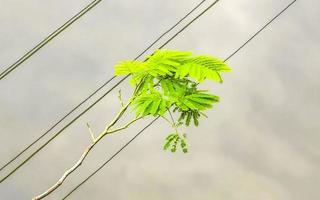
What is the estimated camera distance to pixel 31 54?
6.26 meters

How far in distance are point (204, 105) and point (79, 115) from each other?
2.44 metres

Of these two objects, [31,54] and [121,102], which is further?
[31,54]

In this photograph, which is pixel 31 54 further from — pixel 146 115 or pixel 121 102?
pixel 146 115

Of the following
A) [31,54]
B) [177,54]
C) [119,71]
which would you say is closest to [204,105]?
[177,54]

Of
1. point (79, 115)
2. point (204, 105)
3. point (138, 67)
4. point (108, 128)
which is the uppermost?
point (79, 115)

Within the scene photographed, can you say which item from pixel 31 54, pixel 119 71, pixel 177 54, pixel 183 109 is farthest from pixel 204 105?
pixel 31 54

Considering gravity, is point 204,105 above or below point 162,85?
below

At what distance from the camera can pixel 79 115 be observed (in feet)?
23.4

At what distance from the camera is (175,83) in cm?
535

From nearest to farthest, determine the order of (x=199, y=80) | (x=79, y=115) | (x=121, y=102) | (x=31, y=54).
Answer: (x=199, y=80), (x=121, y=102), (x=31, y=54), (x=79, y=115)

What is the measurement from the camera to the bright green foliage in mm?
5199

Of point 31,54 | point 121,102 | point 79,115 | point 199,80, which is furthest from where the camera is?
point 79,115

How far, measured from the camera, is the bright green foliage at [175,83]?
520cm

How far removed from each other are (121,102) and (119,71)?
1.18ft
